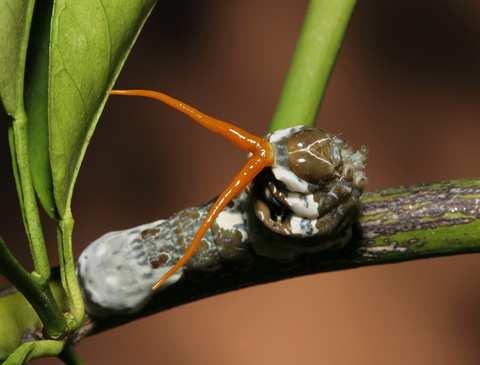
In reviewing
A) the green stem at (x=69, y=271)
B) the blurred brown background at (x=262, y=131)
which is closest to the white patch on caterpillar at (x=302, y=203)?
→ the green stem at (x=69, y=271)

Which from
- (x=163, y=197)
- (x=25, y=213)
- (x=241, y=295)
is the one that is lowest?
(x=241, y=295)

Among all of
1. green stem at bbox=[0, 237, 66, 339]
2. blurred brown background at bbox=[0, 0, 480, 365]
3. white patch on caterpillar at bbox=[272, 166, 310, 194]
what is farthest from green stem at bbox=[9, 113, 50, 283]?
blurred brown background at bbox=[0, 0, 480, 365]

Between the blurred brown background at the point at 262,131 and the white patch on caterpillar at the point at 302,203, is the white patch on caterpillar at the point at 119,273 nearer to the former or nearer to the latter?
the white patch on caterpillar at the point at 302,203

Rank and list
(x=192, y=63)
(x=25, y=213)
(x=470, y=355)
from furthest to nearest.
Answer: (x=192, y=63) → (x=470, y=355) → (x=25, y=213)

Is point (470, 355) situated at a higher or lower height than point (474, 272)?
lower

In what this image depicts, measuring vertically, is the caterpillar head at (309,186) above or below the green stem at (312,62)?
below

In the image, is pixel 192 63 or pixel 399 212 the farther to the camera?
pixel 192 63

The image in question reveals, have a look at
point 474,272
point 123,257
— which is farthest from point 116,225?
point 123,257

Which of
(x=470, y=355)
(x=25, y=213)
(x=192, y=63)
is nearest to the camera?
(x=25, y=213)

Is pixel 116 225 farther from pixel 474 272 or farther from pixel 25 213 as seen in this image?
pixel 25 213
